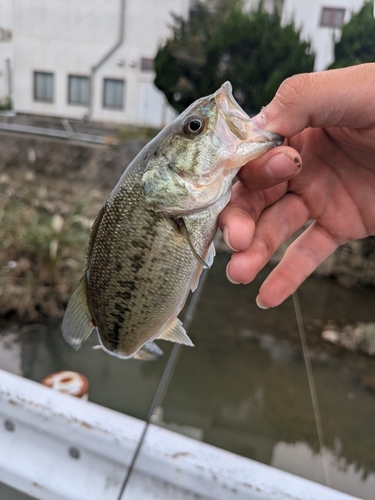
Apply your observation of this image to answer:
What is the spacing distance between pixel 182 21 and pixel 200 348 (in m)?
9.42

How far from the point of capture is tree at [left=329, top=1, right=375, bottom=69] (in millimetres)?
5512

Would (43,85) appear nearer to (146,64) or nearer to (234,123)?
(146,64)

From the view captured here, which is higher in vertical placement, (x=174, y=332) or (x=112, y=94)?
(x=174, y=332)

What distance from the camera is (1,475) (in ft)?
5.57

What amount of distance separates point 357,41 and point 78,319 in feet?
21.7

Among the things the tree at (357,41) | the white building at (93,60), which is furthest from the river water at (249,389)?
the white building at (93,60)

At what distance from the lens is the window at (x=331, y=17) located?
8539mm

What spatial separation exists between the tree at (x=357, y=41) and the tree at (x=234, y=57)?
1.01 m

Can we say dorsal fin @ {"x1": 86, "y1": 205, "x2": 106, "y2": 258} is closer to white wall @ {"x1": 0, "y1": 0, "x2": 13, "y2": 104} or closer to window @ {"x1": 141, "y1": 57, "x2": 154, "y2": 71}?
white wall @ {"x1": 0, "y1": 0, "x2": 13, "y2": 104}

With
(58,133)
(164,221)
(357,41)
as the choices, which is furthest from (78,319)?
(58,133)

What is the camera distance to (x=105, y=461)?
1638mm

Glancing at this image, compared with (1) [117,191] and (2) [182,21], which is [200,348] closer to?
(1) [117,191]

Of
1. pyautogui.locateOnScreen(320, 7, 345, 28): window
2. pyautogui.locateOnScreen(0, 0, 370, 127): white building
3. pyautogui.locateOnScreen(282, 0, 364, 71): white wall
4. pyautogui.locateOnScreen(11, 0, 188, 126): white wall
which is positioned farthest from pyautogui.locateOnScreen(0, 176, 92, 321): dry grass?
pyautogui.locateOnScreen(11, 0, 188, 126): white wall

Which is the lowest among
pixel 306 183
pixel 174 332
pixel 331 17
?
pixel 174 332
